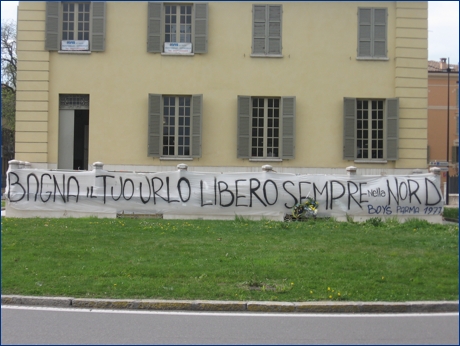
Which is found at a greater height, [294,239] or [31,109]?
[31,109]

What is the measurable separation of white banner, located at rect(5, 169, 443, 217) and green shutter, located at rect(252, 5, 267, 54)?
19.1ft

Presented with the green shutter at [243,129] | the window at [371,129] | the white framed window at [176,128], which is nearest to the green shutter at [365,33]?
the window at [371,129]

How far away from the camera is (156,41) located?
20297mm

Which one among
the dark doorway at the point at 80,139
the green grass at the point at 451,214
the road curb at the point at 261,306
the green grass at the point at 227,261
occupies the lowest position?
the road curb at the point at 261,306

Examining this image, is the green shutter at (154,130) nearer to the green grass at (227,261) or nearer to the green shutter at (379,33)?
the green grass at (227,261)

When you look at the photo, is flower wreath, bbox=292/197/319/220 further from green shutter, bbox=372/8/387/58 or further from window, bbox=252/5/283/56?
green shutter, bbox=372/8/387/58

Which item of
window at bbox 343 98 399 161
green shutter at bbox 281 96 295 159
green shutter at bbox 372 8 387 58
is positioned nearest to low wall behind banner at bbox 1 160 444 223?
green shutter at bbox 281 96 295 159

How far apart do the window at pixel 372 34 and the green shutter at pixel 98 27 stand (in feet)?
31.1

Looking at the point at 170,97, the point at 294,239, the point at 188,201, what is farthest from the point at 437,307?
the point at 170,97

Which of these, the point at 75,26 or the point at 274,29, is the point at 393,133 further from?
the point at 75,26

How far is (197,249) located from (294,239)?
8.20ft

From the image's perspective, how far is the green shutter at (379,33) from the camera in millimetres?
20781

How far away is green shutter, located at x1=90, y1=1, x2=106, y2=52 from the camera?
798 inches

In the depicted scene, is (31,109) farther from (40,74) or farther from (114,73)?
(114,73)
